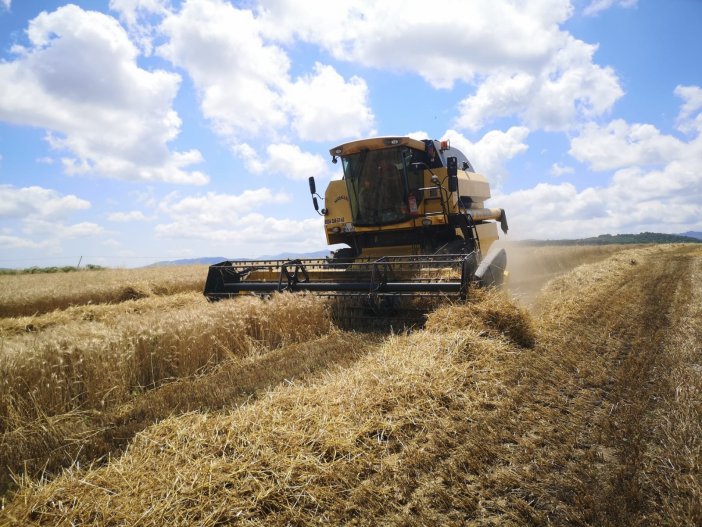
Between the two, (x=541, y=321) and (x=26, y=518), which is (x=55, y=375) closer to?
(x=26, y=518)

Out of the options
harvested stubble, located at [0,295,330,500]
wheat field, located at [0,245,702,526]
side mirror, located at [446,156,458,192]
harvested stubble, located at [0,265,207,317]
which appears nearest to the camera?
wheat field, located at [0,245,702,526]

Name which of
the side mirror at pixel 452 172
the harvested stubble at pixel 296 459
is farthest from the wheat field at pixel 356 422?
the side mirror at pixel 452 172

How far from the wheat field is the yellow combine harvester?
1181mm

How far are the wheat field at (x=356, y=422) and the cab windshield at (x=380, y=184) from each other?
10.0 feet

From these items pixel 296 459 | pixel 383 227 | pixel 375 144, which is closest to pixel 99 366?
pixel 296 459

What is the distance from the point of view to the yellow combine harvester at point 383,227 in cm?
644

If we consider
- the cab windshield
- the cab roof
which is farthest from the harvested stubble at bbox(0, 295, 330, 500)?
the cab roof

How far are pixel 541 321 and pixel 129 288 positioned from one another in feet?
35.1

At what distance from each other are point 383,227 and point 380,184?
2.64 ft

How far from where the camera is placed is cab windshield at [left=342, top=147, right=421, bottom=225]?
775 centimetres

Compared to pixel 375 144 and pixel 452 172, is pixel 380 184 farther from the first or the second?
pixel 452 172

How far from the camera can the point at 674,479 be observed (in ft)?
6.95

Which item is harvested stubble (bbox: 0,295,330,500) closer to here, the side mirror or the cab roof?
the side mirror

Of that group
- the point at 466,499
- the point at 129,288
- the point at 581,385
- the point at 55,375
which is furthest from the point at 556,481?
the point at 129,288
